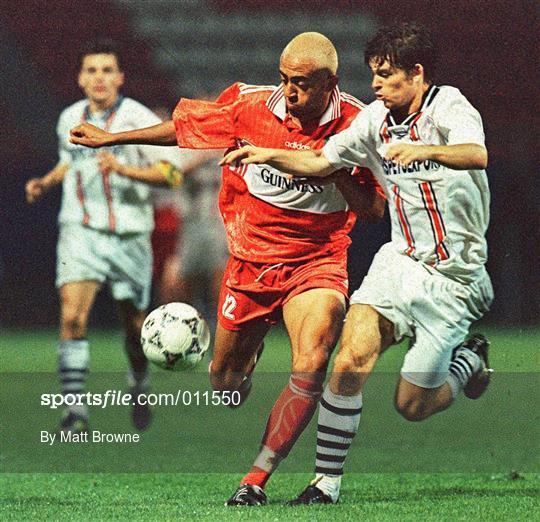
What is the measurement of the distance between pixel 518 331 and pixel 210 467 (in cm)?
169

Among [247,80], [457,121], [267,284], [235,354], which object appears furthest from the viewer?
[247,80]

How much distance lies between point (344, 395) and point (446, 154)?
1190 millimetres

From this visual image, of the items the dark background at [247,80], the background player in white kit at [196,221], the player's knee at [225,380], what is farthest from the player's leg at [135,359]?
the player's knee at [225,380]

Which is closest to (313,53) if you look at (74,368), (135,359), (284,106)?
(284,106)

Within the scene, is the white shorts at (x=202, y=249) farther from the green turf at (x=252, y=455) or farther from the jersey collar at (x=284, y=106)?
the jersey collar at (x=284, y=106)

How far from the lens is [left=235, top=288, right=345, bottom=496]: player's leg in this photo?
17.5 ft

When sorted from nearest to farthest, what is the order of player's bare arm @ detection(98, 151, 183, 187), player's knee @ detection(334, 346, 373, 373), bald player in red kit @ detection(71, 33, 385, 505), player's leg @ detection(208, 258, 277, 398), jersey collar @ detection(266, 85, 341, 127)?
player's knee @ detection(334, 346, 373, 373)
bald player in red kit @ detection(71, 33, 385, 505)
jersey collar @ detection(266, 85, 341, 127)
player's leg @ detection(208, 258, 277, 398)
player's bare arm @ detection(98, 151, 183, 187)

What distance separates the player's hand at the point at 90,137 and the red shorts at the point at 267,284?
0.87 meters

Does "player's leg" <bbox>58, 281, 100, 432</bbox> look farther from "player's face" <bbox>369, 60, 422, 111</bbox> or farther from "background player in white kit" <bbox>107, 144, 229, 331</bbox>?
"player's face" <bbox>369, 60, 422, 111</bbox>

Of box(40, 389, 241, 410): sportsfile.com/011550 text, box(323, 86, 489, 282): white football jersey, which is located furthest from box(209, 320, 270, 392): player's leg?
box(323, 86, 489, 282): white football jersey

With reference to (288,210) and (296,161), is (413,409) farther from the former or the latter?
(296,161)

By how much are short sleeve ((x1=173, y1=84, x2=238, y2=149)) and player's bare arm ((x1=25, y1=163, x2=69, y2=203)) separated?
1003 mm

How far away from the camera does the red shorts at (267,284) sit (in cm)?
567

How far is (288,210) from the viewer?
5.74 m
